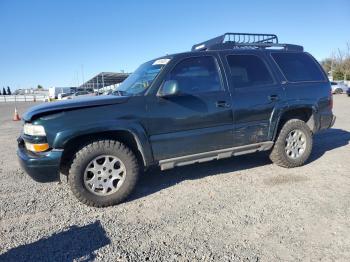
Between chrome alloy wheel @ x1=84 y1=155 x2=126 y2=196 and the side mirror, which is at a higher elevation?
the side mirror

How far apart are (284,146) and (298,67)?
143 cm

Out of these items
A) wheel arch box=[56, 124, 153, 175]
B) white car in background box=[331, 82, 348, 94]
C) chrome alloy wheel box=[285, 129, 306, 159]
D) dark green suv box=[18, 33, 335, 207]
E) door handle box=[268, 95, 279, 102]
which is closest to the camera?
dark green suv box=[18, 33, 335, 207]

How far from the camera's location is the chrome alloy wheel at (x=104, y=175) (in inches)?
153

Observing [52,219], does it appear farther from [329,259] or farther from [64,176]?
[329,259]

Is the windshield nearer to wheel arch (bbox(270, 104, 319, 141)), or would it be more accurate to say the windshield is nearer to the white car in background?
wheel arch (bbox(270, 104, 319, 141))

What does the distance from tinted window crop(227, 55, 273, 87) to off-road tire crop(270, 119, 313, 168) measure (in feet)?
2.68

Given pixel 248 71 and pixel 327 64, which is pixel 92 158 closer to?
pixel 248 71

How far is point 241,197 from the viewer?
159 inches

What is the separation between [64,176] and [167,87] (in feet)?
5.78

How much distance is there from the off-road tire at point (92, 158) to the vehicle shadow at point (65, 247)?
55 centimetres

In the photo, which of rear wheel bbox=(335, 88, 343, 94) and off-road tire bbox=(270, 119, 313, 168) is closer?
off-road tire bbox=(270, 119, 313, 168)

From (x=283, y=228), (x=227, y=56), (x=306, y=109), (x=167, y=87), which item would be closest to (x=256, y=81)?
(x=227, y=56)

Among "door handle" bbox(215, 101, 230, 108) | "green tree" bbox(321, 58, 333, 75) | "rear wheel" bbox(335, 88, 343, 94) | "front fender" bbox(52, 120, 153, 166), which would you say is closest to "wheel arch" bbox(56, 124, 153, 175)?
"front fender" bbox(52, 120, 153, 166)

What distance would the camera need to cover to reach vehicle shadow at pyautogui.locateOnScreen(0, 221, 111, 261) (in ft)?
9.29
